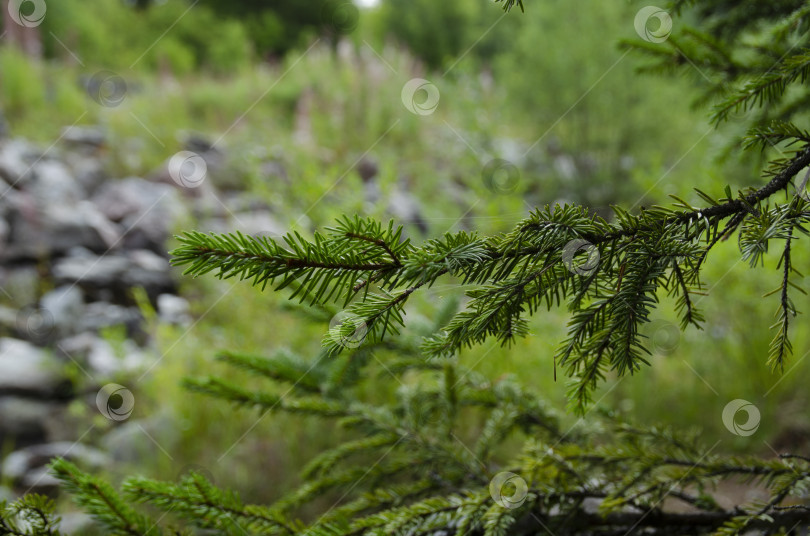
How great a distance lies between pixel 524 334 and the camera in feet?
1.85

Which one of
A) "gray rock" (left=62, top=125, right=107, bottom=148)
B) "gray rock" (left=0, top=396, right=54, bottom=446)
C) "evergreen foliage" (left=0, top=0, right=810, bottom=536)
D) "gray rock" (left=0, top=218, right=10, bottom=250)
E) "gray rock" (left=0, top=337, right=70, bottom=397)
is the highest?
"gray rock" (left=62, top=125, right=107, bottom=148)

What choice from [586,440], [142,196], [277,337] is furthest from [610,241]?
[142,196]

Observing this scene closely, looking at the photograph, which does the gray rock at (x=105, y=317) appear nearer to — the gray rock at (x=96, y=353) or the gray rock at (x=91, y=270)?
the gray rock at (x=96, y=353)

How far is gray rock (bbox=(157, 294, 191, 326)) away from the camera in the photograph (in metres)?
3.78

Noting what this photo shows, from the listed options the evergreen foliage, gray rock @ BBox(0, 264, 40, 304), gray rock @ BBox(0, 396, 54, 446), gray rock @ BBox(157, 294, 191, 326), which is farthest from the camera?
gray rock @ BBox(0, 264, 40, 304)

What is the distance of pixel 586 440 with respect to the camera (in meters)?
1.03

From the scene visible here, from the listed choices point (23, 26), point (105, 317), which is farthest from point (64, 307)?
point (23, 26)

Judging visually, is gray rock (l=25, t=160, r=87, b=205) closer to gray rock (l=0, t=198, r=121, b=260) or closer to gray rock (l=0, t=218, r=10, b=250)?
gray rock (l=0, t=198, r=121, b=260)

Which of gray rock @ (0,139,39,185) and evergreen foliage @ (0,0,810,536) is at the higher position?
gray rock @ (0,139,39,185)

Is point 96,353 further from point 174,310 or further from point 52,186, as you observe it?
point 52,186

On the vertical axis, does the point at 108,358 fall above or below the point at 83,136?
below

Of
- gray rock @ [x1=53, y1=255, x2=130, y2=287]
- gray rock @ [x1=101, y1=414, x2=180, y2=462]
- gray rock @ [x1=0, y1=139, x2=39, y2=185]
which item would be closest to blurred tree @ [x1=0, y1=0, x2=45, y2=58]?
gray rock @ [x1=0, y1=139, x2=39, y2=185]

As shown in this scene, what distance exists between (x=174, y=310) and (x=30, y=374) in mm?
899

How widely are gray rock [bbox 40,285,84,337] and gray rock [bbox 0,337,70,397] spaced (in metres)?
0.35
